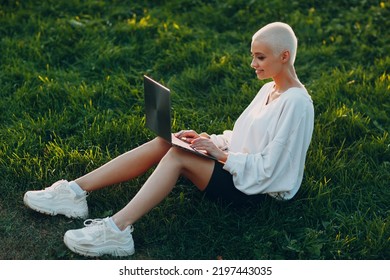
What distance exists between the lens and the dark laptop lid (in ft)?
12.7

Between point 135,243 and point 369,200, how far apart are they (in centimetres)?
152

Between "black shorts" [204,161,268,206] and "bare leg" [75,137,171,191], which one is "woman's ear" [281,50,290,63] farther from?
"bare leg" [75,137,171,191]

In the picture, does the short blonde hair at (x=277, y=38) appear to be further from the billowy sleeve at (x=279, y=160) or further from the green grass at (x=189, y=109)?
the green grass at (x=189, y=109)

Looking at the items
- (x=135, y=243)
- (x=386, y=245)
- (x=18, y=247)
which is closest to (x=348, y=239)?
(x=386, y=245)

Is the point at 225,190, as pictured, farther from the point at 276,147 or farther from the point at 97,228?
the point at 97,228

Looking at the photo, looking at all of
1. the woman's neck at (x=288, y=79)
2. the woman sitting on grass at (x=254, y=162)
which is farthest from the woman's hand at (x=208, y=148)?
the woman's neck at (x=288, y=79)

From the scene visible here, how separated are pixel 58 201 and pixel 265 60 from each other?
4.85 ft

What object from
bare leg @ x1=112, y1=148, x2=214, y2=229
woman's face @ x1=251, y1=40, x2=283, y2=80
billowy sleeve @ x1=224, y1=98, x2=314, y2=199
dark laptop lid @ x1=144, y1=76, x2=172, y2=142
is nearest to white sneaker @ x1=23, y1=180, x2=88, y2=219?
bare leg @ x1=112, y1=148, x2=214, y2=229

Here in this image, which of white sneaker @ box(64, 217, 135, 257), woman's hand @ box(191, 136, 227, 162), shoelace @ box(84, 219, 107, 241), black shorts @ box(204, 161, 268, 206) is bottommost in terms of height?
white sneaker @ box(64, 217, 135, 257)

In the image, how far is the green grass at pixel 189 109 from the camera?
4152 mm

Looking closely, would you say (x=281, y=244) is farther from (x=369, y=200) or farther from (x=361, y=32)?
(x=361, y=32)

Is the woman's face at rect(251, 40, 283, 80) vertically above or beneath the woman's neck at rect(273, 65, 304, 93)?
above

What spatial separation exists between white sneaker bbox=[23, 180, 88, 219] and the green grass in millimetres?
77

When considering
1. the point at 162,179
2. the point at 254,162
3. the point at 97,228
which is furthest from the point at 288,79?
the point at 97,228
